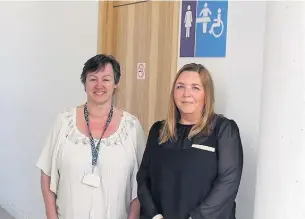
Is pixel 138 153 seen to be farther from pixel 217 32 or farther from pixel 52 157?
pixel 217 32

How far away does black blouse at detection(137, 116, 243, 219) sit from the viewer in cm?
192

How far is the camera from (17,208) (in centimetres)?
465

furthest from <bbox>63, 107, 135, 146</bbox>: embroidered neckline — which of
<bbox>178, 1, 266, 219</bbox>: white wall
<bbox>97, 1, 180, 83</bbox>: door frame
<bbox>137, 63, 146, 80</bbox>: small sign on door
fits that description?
<bbox>97, 1, 180, 83</bbox>: door frame

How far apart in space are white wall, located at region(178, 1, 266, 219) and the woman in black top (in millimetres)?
320

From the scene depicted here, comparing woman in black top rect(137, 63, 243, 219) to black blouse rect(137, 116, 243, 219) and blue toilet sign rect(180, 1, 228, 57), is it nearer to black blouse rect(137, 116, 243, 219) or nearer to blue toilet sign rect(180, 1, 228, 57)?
black blouse rect(137, 116, 243, 219)

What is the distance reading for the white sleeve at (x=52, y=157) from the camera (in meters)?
2.28

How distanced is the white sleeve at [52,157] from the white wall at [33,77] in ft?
4.75

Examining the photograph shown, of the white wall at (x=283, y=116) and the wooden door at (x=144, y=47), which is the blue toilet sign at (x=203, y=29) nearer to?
the wooden door at (x=144, y=47)

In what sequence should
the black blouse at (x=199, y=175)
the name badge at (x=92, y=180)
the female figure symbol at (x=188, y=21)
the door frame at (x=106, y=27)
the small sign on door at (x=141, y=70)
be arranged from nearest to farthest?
the black blouse at (x=199, y=175) < the name badge at (x=92, y=180) < the female figure symbol at (x=188, y=21) < the small sign on door at (x=141, y=70) < the door frame at (x=106, y=27)

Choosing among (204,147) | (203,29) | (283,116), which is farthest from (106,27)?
(283,116)

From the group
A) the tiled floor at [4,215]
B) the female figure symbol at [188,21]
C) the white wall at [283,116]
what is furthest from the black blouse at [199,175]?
the tiled floor at [4,215]

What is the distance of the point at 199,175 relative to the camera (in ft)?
6.38

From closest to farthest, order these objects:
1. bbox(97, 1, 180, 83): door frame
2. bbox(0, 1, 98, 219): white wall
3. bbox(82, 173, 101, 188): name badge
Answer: bbox(82, 173, 101, 188): name badge, bbox(97, 1, 180, 83): door frame, bbox(0, 1, 98, 219): white wall

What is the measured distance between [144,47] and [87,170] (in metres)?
1.30
